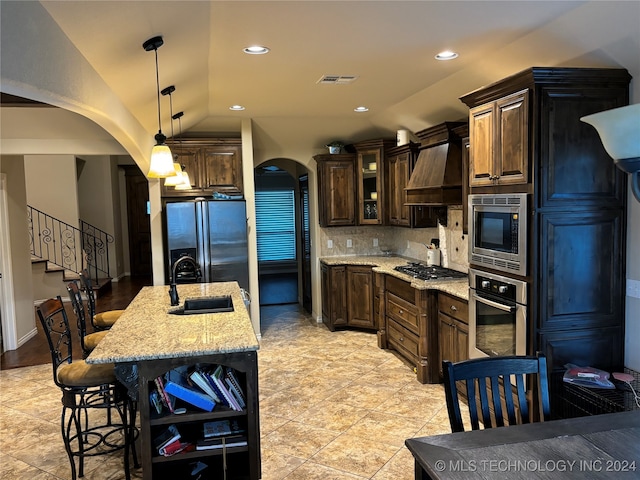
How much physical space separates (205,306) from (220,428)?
108cm

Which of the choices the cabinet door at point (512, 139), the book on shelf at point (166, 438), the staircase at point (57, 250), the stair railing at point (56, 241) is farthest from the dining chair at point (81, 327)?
the stair railing at point (56, 241)

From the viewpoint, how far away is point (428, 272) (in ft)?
16.7

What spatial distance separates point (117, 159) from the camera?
10.6 meters

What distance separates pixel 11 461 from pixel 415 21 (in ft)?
12.7

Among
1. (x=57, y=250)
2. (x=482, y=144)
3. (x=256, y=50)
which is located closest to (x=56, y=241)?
(x=57, y=250)

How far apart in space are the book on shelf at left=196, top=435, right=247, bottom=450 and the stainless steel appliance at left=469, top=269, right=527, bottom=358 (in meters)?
1.80

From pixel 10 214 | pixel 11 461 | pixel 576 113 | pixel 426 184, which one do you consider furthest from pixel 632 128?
pixel 10 214

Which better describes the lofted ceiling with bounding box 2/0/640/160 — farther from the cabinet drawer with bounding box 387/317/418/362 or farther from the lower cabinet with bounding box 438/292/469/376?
the cabinet drawer with bounding box 387/317/418/362

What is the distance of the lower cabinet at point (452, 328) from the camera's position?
404 centimetres

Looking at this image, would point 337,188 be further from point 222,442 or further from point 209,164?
point 222,442

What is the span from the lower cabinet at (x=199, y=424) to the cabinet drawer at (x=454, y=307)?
2033 millimetres

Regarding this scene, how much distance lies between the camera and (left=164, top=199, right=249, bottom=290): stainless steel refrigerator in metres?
5.66

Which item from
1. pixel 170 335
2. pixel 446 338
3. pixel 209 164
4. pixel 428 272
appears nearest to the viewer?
pixel 170 335

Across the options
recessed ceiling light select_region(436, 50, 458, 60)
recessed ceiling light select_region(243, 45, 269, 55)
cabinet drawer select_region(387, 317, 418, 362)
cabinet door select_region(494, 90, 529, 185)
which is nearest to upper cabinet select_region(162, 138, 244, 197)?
cabinet drawer select_region(387, 317, 418, 362)
